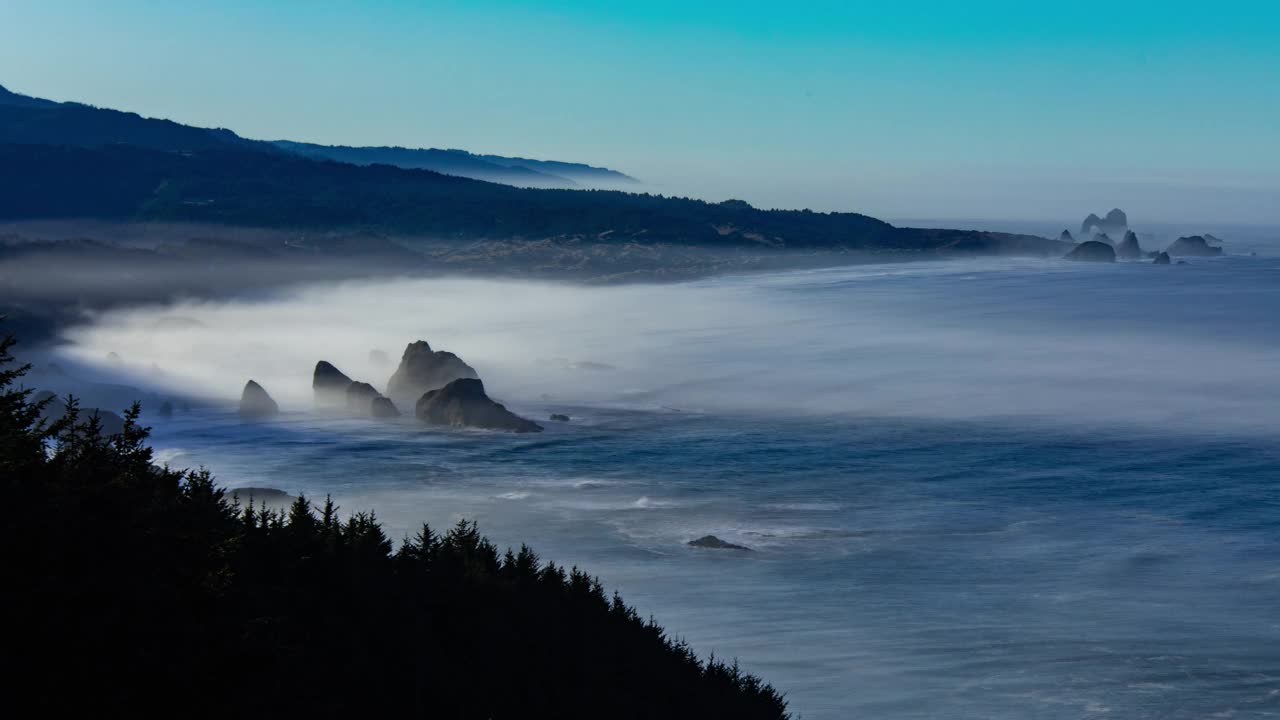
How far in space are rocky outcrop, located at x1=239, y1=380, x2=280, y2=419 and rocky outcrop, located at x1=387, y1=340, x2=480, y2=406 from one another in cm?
1242

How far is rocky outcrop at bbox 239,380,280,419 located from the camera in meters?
143

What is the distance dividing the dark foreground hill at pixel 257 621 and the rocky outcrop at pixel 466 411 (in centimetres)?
8107

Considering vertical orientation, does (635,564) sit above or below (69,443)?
below

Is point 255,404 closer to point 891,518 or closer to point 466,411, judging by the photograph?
point 466,411

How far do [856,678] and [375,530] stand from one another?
25834mm

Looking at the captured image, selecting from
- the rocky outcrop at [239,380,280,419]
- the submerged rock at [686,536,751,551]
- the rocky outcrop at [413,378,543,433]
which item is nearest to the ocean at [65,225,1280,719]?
the submerged rock at [686,536,751,551]

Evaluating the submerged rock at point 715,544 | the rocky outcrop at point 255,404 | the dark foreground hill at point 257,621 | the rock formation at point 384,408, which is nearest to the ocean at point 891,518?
the submerged rock at point 715,544

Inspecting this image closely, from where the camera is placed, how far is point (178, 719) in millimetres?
20797

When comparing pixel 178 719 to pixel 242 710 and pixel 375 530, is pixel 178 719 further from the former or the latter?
pixel 375 530

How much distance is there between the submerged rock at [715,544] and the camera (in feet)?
269

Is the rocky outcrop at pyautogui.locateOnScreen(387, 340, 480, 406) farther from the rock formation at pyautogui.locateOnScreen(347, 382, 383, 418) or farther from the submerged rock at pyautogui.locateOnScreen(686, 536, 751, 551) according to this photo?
the submerged rock at pyautogui.locateOnScreen(686, 536, 751, 551)

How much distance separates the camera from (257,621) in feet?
68.9

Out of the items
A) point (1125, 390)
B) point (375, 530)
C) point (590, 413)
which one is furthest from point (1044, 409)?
point (375, 530)

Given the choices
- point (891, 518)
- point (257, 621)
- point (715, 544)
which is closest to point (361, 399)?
point (891, 518)
